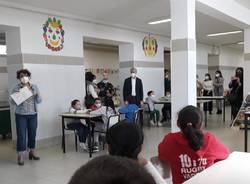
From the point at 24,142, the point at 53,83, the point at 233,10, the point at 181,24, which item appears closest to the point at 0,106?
the point at 53,83

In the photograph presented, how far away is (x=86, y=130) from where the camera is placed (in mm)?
5457

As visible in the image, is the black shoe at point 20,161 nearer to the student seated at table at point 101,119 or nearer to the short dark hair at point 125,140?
the student seated at table at point 101,119

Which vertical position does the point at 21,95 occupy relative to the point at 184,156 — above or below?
above

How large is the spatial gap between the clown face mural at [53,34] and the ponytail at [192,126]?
466 centimetres

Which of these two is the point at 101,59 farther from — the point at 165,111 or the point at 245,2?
the point at 245,2

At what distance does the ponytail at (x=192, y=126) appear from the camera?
6.42 feet

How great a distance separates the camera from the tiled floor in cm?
409

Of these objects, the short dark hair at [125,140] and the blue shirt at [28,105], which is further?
the blue shirt at [28,105]

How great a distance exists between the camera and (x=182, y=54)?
4.87m

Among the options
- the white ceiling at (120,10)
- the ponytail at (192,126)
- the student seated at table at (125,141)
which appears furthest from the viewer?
the white ceiling at (120,10)

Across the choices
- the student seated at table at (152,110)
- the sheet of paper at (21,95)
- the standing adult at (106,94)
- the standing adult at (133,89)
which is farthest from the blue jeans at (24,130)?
the student seated at table at (152,110)

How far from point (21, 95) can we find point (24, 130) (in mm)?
578

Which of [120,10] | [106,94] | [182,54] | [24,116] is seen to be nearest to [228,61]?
[106,94]

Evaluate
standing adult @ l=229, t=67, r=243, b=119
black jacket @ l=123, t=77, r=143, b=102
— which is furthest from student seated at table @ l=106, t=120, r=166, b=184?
standing adult @ l=229, t=67, r=243, b=119
